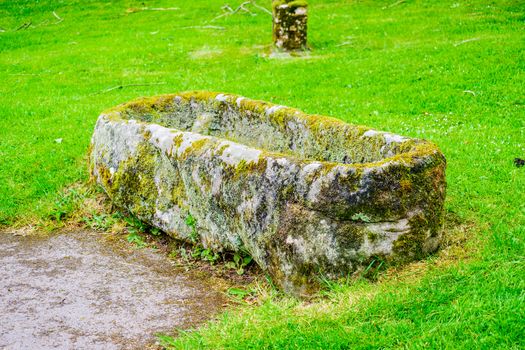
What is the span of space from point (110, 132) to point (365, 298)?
187 inches

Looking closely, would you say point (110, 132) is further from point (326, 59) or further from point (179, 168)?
point (326, 59)

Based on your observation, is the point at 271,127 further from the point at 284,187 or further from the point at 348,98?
the point at 348,98

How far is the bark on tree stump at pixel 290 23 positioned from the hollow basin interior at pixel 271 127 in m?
8.80

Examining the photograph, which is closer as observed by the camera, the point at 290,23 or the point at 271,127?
the point at 271,127

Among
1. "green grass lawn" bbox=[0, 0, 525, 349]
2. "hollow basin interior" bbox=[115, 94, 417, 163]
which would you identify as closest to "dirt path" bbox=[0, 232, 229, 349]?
"green grass lawn" bbox=[0, 0, 525, 349]

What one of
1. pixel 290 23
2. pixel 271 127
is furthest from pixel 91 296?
pixel 290 23

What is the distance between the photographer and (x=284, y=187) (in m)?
6.07

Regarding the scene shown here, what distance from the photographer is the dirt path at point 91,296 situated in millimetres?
5828

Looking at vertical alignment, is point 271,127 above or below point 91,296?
above

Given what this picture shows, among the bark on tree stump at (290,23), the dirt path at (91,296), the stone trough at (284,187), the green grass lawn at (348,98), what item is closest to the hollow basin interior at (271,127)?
the stone trough at (284,187)

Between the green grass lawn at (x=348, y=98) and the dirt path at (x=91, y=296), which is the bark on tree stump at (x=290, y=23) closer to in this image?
the green grass lawn at (x=348, y=98)

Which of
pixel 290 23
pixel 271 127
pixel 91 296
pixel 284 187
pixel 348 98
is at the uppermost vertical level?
pixel 290 23

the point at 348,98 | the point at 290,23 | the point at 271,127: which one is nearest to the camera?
the point at 271,127

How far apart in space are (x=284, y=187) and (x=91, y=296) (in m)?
2.41
